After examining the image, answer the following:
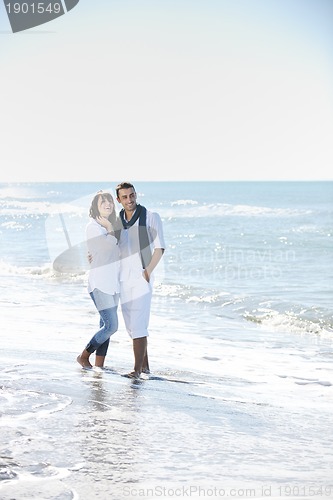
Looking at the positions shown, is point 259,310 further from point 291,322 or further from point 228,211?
point 228,211

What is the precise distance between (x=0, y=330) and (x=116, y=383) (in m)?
2.82

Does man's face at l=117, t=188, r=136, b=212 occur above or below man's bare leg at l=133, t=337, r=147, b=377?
above

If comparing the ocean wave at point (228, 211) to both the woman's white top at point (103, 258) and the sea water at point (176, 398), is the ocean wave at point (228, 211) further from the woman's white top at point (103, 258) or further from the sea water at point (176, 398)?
the woman's white top at point (103, 258)

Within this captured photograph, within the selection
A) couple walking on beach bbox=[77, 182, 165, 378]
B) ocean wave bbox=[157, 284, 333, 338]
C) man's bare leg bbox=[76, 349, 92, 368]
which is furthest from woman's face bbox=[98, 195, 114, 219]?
ocean wave bbox=[157, 284, 333, 338]

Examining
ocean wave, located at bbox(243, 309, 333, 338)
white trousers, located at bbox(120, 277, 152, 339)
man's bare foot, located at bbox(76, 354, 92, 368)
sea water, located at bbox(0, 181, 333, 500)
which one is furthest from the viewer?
ocean wave, located at bbox(243, 309, 333, 338)

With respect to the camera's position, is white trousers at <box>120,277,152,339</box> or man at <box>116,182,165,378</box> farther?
white trousers at <box>120,277,152,339</box>

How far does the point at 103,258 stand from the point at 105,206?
40 cm

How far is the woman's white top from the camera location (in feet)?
19.3

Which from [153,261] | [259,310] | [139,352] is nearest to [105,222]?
[153,261]

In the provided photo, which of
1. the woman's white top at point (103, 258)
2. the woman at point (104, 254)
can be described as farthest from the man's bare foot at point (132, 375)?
the woman's white top at point (103, 258)

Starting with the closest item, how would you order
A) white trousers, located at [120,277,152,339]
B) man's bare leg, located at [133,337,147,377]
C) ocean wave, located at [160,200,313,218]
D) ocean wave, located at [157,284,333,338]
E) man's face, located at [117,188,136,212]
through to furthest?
man's face, located at [117,188,136,212], white trousers, located at [120,277,152,339], man's bare leg, located at [133,337,147,377], ocean wave, located at [157,284,333,338], ocean wave, located at [160,200,313,218]

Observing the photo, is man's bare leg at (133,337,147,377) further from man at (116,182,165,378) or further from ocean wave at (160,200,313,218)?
ocean wave at (160,200,313,218)

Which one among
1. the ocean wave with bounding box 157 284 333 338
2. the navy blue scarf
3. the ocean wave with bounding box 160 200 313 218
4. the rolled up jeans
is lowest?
the ocean wave with bounding box 160 200 313 218

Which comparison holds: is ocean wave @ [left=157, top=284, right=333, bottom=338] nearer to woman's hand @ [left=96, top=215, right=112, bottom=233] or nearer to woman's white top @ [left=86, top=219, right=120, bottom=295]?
woman's white top @ [left=86, top=219, right=120, bottom=295]
